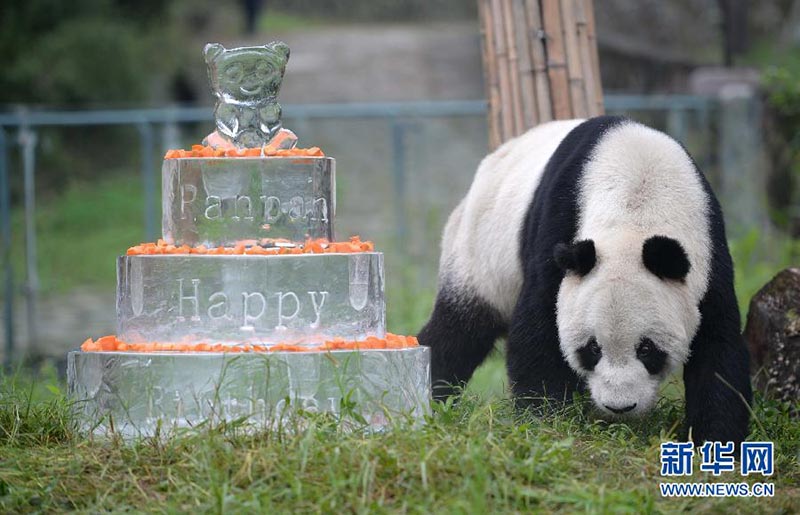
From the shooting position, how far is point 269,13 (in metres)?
30.1

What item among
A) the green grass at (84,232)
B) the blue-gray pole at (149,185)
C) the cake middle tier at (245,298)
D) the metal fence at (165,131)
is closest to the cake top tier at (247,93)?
the cake middle tier at (245,298)

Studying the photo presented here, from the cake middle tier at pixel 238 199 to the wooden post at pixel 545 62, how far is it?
2528 millimetres

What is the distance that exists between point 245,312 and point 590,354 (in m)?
1.48

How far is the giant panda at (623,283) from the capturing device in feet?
15.0

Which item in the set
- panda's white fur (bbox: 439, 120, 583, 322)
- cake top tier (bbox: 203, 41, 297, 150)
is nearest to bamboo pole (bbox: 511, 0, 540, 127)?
panda's white fur (bbox: 439, 120, 583, 322)

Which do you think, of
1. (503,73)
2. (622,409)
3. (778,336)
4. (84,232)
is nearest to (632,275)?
(622,409)

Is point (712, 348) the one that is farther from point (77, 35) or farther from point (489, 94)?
point (77, 35)

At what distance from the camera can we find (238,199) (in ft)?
15.8

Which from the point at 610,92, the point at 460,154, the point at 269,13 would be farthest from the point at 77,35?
the point at 269,13

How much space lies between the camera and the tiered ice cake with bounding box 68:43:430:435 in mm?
4551

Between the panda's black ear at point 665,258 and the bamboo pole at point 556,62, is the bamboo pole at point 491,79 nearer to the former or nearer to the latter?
the bamboo pole at point 556,62

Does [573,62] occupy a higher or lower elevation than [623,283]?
higher

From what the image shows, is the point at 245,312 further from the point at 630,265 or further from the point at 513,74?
the point at 513,74

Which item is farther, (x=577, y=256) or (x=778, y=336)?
(x=778, y=336)
